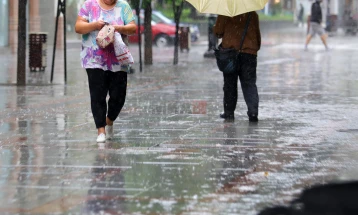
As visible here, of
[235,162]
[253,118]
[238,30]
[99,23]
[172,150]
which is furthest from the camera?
[253,118]

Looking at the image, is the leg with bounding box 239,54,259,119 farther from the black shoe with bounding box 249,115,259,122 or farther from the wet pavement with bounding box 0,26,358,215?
the wet pavement with bounding box 0,26,358,215

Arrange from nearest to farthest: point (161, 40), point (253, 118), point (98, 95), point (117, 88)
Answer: point (98, 95)
point (117, 88)
point (253, 118)
point (161, 40)

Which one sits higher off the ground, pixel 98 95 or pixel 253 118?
pixel 98 95

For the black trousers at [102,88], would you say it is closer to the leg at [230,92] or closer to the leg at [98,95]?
the leg at [98,95]

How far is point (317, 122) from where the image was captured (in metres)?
10.9

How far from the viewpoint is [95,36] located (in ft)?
29.7

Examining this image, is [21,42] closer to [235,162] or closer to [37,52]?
[37,52]

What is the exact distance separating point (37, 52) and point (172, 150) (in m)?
12.1

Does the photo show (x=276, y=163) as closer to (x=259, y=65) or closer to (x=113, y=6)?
(x=113, y=6)

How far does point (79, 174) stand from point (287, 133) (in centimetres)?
334

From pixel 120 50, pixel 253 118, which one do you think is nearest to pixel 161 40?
pixel 253 118

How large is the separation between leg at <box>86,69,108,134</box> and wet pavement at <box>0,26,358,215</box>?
254mm

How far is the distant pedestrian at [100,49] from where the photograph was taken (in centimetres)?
902

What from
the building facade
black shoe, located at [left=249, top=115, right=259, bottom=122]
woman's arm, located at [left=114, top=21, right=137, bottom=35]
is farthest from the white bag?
the building facade
